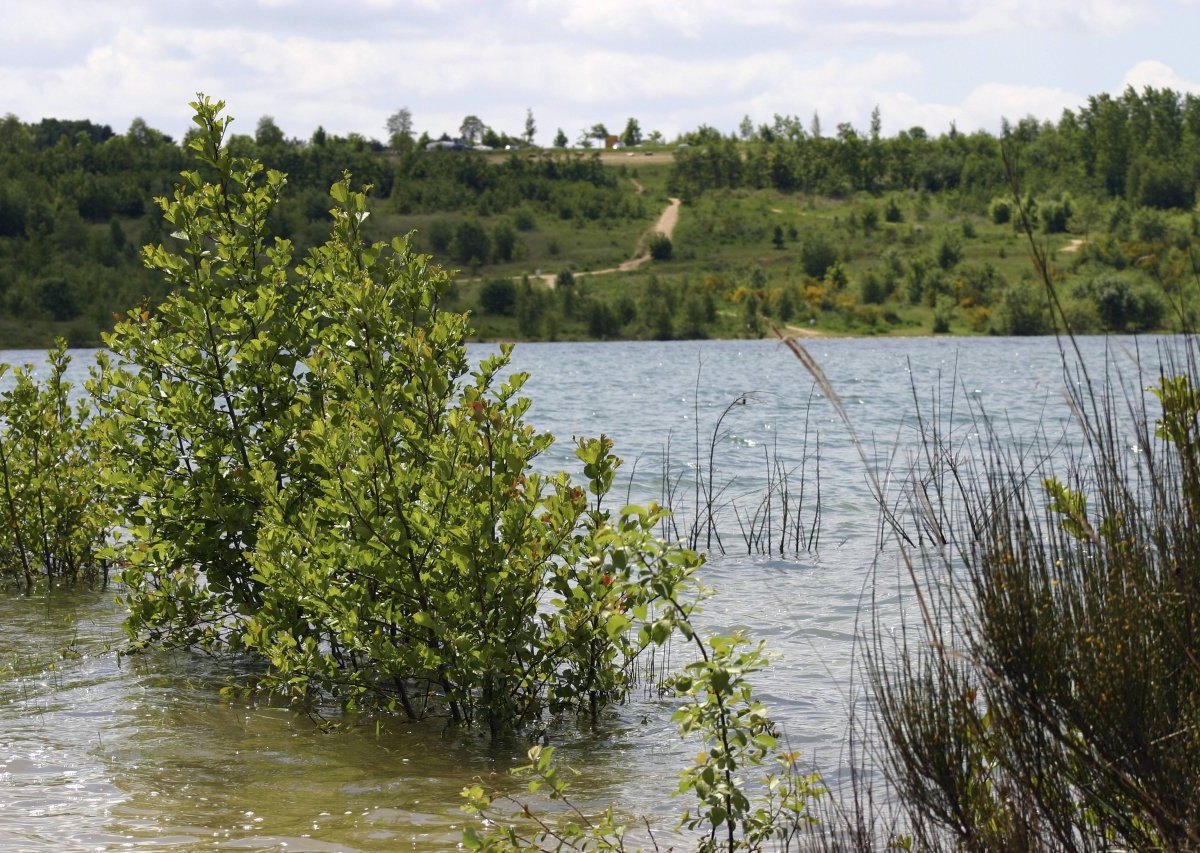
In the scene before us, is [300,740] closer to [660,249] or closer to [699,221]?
[660,249]

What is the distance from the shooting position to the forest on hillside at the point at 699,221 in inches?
3989

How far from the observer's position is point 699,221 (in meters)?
140

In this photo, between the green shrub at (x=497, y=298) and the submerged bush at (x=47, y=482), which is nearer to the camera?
the submerged bush at (x=47, y=482)

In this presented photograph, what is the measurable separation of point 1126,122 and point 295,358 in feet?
513

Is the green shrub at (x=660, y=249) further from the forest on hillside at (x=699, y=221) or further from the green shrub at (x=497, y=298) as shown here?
the green shrub at (x=497, y=298)

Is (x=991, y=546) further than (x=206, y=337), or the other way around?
(x=206, y=337)

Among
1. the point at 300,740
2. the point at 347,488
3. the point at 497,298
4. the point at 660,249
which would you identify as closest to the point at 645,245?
the point at 660,249

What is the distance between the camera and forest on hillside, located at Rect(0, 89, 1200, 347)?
10131 centimetres

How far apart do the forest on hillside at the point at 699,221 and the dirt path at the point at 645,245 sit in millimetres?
1117

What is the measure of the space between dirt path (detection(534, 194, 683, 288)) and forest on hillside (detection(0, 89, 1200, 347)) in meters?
1.12

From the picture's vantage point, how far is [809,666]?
9.92 meters

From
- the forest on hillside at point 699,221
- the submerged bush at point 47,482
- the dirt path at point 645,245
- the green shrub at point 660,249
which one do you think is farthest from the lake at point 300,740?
the green shrub at point 660,249

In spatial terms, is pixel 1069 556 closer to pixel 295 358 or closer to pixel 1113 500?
pixel 1113 500

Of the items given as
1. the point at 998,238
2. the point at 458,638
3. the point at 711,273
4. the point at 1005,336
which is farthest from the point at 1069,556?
the point at 998,238
